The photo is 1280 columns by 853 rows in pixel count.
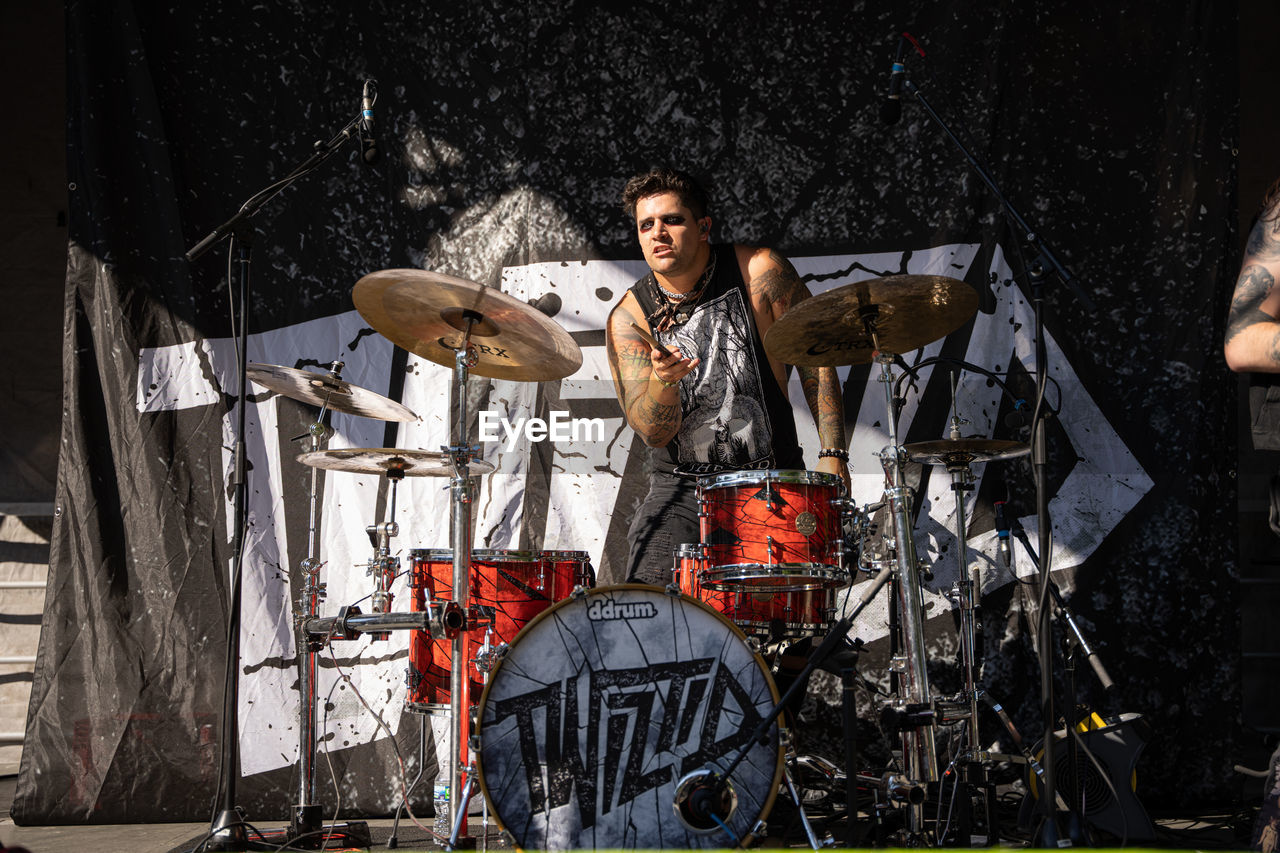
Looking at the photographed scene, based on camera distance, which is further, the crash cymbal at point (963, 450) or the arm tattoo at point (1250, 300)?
the crash cymbal at point (963, 450)

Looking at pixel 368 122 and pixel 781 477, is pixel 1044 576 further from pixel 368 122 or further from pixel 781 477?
pixel 368 122

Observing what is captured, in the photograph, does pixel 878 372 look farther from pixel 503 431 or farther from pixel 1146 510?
pixel 503 431

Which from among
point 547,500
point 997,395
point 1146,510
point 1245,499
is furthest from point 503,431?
point 1245,499


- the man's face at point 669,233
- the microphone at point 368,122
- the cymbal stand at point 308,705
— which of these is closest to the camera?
the microphone at point 368,122

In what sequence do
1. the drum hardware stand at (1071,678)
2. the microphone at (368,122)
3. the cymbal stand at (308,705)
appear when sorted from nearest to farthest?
the drum hardware stand at (1071,678) < the microphone at (368,122) < the cymbal stand at (308,705)

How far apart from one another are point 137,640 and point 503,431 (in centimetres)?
190

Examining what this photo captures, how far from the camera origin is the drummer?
12.9ft

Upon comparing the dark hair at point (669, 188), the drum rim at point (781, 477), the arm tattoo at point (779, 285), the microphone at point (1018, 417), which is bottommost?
the drum rim at point (781, 477)

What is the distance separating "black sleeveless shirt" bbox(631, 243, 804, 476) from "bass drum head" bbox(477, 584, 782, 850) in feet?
3.75

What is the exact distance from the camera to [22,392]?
5.54m

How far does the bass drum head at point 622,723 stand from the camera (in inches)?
111

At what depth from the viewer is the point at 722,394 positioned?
4125 millimetres

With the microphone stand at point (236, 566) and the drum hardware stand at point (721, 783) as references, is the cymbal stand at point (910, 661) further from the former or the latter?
the microphone stand at point (236, 566)

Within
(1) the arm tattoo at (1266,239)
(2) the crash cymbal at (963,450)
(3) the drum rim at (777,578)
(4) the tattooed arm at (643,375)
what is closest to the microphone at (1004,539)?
(2) the crash cymbal at (963,450)
